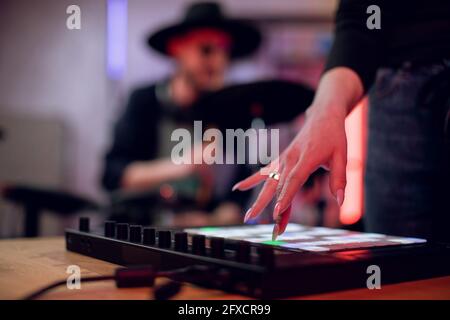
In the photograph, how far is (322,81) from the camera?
932mm

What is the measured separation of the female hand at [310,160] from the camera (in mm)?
718

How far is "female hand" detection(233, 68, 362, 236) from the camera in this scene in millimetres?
718

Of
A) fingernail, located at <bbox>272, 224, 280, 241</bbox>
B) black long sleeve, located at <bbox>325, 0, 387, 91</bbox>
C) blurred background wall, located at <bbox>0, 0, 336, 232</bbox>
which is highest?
blurred background wall, located at <bbox>0, 0, 336, 232</bbox>

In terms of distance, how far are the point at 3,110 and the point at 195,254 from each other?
13.2ft

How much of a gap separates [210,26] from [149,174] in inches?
38.5

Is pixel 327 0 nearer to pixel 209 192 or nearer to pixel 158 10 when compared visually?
pixel 158 10

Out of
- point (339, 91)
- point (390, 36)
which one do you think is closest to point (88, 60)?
point (390, 36)

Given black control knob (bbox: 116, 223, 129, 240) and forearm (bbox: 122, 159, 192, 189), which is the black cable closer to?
black control knob (bbox: 116, 223, 129, 240)

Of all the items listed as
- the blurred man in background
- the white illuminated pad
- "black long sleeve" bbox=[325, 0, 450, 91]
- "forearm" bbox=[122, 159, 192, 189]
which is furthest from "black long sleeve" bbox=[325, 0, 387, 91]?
"forearm" bbox=[122, 159, 192, 189]

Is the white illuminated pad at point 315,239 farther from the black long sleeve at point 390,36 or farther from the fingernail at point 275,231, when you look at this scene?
the black long sleeve at point 390,36

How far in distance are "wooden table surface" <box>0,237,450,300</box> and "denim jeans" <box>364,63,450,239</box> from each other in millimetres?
361

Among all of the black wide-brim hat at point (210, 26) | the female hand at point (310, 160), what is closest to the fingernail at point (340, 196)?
the female hand at point (310, 160)

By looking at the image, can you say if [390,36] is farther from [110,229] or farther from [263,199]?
[110,229]

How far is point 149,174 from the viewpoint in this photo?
3254mm
